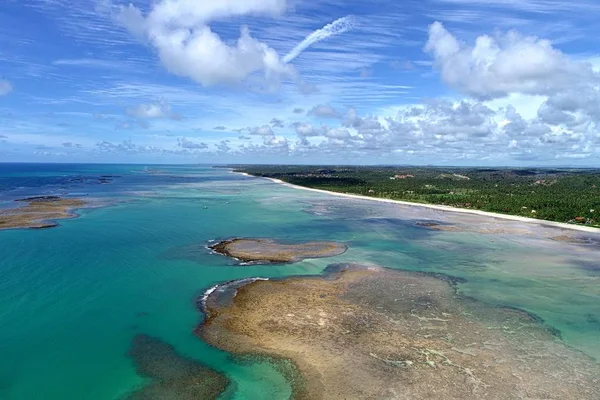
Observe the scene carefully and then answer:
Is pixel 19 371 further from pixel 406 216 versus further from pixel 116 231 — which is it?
pixel 406 216

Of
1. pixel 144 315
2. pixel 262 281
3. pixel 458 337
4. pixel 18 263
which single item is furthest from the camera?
pixel 18 263

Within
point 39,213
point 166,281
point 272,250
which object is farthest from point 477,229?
point 39,213

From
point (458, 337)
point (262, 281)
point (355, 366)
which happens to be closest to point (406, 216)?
point (262, 281)

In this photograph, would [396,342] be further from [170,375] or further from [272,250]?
[272,250]

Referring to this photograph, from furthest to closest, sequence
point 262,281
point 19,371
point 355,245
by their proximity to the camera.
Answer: point 355,245
point 262,281
point 19,371

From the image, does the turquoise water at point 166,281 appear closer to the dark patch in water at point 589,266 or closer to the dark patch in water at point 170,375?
the dark patch in water at point 589,266
